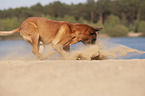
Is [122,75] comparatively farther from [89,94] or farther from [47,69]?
[47,69]

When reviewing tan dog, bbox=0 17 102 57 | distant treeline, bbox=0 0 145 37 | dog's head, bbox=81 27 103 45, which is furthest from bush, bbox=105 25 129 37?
tan dog, bbox=0 17 102 57

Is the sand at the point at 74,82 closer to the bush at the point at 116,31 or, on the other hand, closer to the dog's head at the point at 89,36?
the dog's head at the point at 89,36

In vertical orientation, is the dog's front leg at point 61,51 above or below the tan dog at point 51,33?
below

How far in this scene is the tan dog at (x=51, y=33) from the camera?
25.6ft

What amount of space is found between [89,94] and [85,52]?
549 centimetres

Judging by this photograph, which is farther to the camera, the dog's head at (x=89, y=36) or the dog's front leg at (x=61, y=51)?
the dog's head at (x=89, y=36)

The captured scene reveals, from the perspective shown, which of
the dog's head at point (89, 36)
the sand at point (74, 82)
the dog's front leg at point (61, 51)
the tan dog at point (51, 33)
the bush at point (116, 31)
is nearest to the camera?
the sand at point (74, 82)

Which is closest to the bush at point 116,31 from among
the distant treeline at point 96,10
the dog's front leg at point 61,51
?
the distant treeline at point 96,10

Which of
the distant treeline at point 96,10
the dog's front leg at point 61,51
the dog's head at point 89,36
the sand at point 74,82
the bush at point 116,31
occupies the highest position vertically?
the sand at point 74,82

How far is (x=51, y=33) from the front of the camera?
7.92 metres

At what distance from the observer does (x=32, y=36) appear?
7.76 metres

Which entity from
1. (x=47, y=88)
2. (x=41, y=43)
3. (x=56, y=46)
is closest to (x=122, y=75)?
(x=47, y=88)

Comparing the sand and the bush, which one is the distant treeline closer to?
the bush

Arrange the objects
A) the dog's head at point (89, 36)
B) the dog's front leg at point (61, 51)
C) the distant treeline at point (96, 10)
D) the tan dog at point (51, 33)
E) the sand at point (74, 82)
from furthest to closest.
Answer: the distant treeline at point (96, 10) < the dog's head at point (89, 36) < the dog's front leg at point (61, 51) < the tan dog at point (51, 33) < the sand at point (74, 82)
